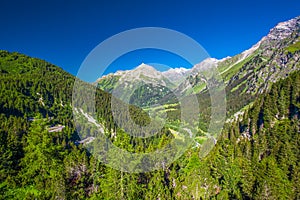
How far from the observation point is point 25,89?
506 ft

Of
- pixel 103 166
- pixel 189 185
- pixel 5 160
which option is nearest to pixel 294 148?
pixel 189 185

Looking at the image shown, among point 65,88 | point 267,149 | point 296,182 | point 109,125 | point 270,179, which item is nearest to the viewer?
point 270,179

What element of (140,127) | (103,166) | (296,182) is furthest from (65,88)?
(296,182)

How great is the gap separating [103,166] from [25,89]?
427ft

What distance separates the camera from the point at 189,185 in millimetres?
40812

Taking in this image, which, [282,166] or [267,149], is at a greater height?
[267,149]

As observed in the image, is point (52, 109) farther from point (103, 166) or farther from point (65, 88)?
point (103, 166)

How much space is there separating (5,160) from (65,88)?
502ft

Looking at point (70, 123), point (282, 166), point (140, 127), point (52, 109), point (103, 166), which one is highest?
point (52, 109)

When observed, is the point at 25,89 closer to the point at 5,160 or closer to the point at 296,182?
the point at 5,160

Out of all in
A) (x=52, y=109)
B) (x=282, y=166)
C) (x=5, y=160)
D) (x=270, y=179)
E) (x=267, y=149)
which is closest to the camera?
(x=5, y=160)

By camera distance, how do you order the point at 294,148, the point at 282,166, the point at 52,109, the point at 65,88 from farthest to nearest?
the point at 65,88, the point at 52,109, the point at 294,148, the point at 282,166

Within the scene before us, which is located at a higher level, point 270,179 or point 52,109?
point 52,109

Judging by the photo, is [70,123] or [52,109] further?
[52,109]
